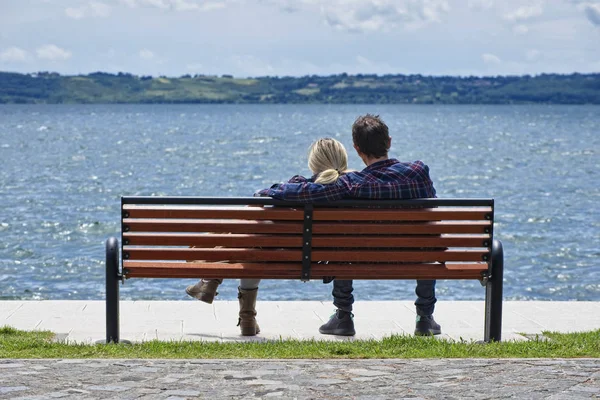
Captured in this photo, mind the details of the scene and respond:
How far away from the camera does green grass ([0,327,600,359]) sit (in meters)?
6.00

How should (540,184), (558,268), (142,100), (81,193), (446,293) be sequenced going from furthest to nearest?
(142,100), (540,184), (81,193), (558,268), (446,293)

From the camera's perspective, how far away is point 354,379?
5281 mm

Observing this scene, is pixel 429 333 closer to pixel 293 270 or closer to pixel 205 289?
pixel 293 270

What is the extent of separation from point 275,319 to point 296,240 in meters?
1.27

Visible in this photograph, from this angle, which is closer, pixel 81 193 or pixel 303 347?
pixel 303 347

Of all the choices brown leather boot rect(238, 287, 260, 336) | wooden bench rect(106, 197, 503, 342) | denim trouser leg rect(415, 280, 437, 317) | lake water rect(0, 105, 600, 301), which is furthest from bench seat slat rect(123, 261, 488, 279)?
lake water rect(0, 105, 600, 301)

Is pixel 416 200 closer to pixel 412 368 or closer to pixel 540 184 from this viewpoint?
pixel 412 368

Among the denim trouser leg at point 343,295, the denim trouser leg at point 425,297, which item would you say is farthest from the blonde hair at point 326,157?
the denim trouser leg at point 425,297

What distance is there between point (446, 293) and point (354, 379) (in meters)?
10.1

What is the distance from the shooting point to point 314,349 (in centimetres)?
616

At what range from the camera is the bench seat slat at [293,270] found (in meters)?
6.56

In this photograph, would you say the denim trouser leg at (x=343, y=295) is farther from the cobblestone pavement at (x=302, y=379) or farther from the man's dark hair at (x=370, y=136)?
the cobblestone pavement at (x=302, y=379)

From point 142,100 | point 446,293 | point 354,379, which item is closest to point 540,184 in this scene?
point 446,293

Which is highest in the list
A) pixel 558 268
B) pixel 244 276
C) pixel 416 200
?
pixel 416 200
